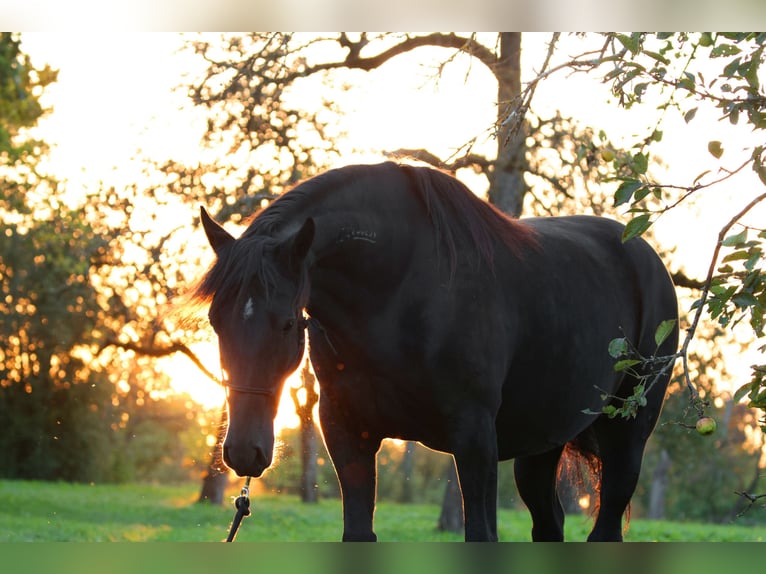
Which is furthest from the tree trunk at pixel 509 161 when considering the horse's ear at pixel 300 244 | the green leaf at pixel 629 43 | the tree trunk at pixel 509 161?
the horse's ear at pixel 300 244

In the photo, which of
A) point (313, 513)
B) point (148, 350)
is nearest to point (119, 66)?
point (148, 350)

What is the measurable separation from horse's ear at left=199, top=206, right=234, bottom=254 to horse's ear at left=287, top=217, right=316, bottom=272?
0.27 metres

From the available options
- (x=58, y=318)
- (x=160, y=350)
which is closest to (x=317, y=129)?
(x=160, y=350)

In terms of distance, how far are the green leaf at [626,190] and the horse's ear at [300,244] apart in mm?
1039

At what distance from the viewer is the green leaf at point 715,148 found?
3.18 meters

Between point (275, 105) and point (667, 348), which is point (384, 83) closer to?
point (275, 105)

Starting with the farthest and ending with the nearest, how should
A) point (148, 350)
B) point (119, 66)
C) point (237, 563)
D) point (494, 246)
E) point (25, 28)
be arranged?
point (148, 350), point (119, 66), point (25, 28), point (494, 246), point (237, 563)

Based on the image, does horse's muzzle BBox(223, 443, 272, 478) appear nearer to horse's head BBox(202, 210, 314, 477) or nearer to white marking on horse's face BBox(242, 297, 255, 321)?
horse's head BBox(202, 210, 314, 477)

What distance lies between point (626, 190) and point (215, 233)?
1484mm

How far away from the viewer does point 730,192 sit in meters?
13.7

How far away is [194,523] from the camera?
50.0ft

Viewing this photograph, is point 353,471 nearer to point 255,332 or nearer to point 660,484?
point 255,332

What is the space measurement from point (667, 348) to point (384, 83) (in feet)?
29.8

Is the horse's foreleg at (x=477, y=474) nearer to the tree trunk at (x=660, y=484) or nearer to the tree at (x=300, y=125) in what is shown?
the tree at (x=300, y=125)
